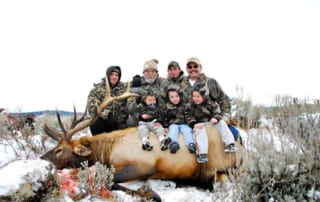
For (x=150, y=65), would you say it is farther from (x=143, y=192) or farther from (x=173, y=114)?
(x=143, y=192)

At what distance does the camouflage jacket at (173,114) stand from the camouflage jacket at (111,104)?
1295 millimetres

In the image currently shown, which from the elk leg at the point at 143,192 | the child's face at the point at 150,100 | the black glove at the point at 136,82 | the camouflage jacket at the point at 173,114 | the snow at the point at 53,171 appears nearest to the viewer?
the snow at the point at 53,171

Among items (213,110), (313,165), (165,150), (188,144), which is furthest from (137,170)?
(313,165)

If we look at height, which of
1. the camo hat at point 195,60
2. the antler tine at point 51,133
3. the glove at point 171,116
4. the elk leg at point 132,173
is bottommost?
the elk leg at point 132,173

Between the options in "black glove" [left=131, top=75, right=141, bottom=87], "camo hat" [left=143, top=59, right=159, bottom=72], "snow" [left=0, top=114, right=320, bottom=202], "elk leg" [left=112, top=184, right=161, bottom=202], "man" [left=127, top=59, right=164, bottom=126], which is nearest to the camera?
"snow" [left=0, top=114, right=320, bottom=202]

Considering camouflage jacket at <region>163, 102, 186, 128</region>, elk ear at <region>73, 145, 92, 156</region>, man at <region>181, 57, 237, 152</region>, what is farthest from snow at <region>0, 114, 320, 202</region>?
camouflage jacket at <region>163, 102, 186, 128</region>

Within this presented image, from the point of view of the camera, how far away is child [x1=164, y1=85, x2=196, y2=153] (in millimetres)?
5430

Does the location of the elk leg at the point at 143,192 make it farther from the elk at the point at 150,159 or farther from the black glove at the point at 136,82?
the black glove at the point at 136,82

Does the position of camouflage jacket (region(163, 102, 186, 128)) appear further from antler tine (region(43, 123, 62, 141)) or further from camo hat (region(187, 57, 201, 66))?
antler tine (region(43, 123, 62, 141))

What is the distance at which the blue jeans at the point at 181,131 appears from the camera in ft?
17.9

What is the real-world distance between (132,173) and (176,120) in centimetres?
114

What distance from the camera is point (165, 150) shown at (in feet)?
17.9

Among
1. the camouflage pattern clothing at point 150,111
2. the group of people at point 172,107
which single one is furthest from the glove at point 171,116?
the camouflage pattern clothing at point 150,111

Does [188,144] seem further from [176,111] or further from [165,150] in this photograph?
[176,111]
